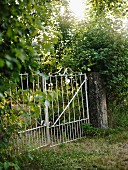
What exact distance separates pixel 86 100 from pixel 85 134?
0.82 metres

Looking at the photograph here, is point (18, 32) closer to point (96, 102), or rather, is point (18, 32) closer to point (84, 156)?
point (84, 156)

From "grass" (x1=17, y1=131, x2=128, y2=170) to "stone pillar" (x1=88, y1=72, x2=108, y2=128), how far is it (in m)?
0.72

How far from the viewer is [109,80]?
7.06 meters

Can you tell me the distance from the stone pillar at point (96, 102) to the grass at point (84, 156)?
2.36 feet

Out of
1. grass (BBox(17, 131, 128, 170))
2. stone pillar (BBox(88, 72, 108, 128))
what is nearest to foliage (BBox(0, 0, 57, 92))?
grass (BBox(17, 131, 128, 170))

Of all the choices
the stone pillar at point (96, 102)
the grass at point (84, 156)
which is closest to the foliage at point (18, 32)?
the grass at point (84, 156)

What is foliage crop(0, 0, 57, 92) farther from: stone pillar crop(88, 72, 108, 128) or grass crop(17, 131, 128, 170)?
stone pillar crop(88, 72, 108, 128)

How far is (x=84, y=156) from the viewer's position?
4.77 metres

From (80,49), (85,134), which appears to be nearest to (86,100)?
(85,134)

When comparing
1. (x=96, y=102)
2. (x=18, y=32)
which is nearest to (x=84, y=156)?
(x=96, y=102)

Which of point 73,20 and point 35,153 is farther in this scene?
point 73,20

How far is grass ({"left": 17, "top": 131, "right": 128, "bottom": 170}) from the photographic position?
4207 mm

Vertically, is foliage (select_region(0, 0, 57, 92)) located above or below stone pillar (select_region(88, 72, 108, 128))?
above

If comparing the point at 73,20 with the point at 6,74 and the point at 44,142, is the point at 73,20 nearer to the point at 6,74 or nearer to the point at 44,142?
the point at 44,142
